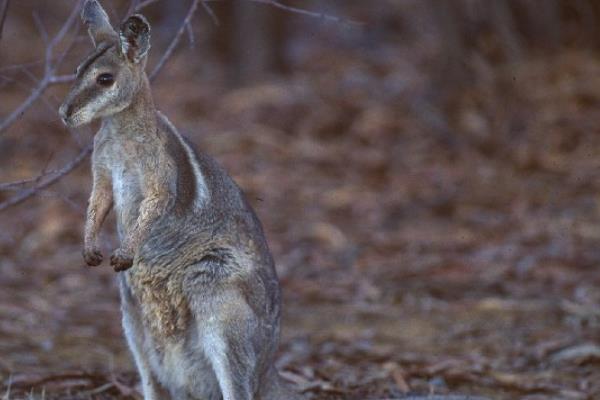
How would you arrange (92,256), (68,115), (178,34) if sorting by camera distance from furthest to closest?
(178,34)
(92,256)
(68,115)

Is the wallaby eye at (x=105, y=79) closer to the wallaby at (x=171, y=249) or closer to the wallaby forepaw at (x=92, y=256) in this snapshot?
the wallaby at (x=171, y=249)

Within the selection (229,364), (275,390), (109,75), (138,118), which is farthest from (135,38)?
(275,390)

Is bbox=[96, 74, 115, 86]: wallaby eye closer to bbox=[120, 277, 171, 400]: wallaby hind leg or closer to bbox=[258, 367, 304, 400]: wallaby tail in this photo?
bbox=[120, 277, 171, 400]: wallaby hind leg

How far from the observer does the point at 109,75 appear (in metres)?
4.27

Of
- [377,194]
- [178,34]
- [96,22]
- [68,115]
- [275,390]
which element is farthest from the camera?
[377,194]

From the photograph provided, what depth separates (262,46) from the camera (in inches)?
482

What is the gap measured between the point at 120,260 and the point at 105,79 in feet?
2.20

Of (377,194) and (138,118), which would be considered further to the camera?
(377,194)

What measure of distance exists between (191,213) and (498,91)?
19.4 feet

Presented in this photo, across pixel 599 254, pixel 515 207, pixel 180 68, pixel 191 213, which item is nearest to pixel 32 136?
pixel 180 68

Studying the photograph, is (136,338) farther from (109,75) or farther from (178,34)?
(178,34)

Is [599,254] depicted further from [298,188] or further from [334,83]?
[334,83]

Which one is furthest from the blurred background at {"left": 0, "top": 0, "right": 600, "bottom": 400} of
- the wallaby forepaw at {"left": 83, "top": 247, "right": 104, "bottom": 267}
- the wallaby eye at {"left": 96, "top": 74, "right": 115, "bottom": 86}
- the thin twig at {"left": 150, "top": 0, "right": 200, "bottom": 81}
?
the wallaby eye at {"left": 96, "top": 74, "right": 115, "bottom": 86}

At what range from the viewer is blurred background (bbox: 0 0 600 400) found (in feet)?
20.4
